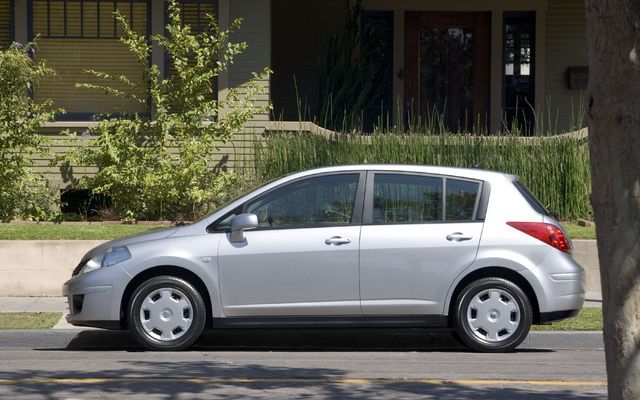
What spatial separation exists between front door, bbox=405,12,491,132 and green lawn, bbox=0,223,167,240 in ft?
24.8

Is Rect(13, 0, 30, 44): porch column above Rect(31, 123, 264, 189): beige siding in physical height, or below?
above

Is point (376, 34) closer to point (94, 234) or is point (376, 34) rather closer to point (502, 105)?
point (502, 105)

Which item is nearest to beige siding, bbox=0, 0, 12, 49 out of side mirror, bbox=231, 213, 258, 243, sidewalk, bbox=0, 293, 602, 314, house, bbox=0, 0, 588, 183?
house, bbox=0, 0, 588, 183

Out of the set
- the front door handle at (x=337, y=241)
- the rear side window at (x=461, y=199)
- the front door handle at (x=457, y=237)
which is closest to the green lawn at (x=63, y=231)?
the front door handle at (x=337, y=241)

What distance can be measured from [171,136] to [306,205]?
6.87 metres

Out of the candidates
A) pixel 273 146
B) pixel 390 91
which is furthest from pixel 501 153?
pixel 390 91

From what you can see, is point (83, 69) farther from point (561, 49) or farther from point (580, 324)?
point (580, 324)

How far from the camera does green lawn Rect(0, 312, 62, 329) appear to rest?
10.6 metres

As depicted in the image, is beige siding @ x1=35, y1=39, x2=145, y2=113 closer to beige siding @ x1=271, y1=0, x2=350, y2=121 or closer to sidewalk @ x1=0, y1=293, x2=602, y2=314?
beige siding @ x1=271, y1=0, x2=350, y2=121

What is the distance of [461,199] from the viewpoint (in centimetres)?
997

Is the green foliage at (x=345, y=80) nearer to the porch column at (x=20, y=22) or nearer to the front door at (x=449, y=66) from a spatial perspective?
the front door at (x=449, y=66)

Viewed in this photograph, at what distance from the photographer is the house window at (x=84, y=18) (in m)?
17.0

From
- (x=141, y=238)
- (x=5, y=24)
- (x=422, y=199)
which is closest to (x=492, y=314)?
(x=422, y=199)

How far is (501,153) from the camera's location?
627 inches
